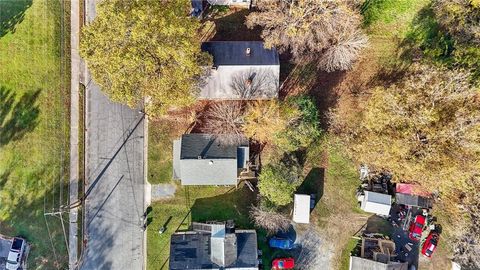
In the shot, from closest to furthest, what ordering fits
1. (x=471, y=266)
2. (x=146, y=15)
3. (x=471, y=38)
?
1. (x=146, y=15)
2. (x=471, y=38)
3. (x=471, y=266)

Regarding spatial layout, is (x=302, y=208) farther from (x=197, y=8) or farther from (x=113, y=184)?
(x=197, y=8)

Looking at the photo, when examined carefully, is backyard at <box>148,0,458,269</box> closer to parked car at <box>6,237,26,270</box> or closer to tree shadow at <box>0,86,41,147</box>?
tree shadow at <box>0,86,41,147</box>

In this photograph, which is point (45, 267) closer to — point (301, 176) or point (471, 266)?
point (301, 176)

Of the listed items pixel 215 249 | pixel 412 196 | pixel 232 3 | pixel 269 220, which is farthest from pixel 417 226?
pixel 232 3

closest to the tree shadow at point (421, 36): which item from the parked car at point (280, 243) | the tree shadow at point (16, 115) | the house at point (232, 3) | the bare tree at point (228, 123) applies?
the house at point (232, 3)

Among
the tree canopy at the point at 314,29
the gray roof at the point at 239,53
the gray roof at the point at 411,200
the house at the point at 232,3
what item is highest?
the house at the point at 232,3

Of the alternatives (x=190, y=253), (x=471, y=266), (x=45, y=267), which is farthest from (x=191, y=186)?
(x=471, y=266)

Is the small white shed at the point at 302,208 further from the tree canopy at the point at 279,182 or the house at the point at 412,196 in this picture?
the house at the point at 412,196
